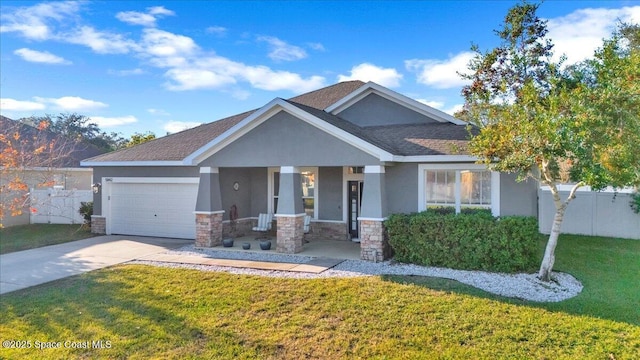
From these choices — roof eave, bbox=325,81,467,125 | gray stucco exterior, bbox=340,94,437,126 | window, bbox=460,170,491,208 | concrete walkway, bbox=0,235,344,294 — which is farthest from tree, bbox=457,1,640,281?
concrete walkway, bbox=0,235,344,294

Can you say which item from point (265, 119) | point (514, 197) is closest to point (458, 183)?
point (514, 197)

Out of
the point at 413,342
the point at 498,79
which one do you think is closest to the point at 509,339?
the point at 413,342

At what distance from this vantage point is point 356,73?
68.6 ft

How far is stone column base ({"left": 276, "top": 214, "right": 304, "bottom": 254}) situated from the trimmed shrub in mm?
2829

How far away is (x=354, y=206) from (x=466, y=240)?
519 cm

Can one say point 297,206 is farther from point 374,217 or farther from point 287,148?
point 374,217

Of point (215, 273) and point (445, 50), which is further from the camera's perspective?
point (445, 50)

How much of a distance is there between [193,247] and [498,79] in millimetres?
11029

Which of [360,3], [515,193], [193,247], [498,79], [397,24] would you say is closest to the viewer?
[515,193]

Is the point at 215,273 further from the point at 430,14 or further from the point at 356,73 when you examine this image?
the point at 356,73

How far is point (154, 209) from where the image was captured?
1594 cm

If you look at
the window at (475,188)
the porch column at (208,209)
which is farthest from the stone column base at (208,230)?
the window at (475,188)

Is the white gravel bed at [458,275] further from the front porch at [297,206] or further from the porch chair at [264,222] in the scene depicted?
the porch chair at [264,222]

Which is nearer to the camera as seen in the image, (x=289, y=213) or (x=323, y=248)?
(x=289, y=213)
